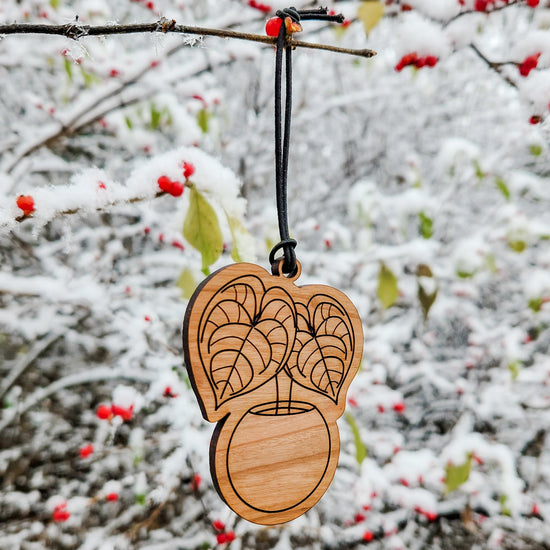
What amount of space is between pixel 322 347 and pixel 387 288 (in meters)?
0.61

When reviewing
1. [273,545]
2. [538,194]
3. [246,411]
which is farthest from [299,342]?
[538,194]

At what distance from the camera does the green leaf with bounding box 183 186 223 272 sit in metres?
0.57

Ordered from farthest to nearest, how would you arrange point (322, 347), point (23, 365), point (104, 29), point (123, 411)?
point (23, 365) < point (123, 411) < point (322, 347) < point (104, 29)

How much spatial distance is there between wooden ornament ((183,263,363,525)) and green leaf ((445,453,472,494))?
0.96 m

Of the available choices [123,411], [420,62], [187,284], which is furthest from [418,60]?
[123,411]

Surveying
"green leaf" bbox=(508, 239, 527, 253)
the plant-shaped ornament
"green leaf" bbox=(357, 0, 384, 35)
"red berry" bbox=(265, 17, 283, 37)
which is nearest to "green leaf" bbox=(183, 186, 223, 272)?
the plant-shaped ornament

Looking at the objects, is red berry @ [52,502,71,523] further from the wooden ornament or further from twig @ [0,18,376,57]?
twig @ [0,18,376,57]

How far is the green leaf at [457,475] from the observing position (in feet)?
4.14

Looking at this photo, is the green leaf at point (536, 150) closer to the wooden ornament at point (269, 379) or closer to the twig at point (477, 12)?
the twig at point (477, 12)

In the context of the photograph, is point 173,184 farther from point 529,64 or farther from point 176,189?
point 529,64

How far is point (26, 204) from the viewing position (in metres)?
0.52

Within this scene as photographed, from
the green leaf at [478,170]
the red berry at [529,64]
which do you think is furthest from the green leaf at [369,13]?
the green leaf at [478,170]

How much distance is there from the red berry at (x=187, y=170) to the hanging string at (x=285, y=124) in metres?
0.14

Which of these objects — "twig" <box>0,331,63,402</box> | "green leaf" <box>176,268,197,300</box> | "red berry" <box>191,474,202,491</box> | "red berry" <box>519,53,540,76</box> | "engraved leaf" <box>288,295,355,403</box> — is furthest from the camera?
"twig" <box>0,331,63,402</box>
